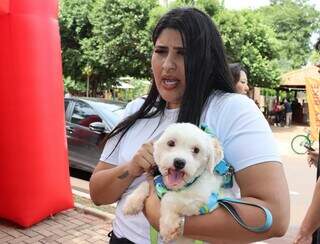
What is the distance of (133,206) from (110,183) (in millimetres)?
194

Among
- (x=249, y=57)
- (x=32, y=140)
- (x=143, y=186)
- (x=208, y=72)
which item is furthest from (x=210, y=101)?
(x=249, y=57)

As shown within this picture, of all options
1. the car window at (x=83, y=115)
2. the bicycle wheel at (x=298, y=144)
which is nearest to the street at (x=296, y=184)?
the bicycle wheel at (x=298, y=144)

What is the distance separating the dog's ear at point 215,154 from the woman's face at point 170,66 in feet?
1.03

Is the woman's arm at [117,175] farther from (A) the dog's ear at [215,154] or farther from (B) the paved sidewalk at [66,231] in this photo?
(B) the paved sidewalk at [66,231]

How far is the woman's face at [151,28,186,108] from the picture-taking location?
5.37ft

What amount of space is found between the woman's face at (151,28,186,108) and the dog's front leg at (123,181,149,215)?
1.14 ft

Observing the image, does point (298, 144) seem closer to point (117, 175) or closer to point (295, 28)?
point (117, 175)

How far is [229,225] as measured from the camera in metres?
1.37

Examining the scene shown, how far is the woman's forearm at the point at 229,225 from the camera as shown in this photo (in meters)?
1.37

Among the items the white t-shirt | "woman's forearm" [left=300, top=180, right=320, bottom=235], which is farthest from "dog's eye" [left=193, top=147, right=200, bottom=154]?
"woman's forearm" [left=300, top=180, right=320, bottom=235]

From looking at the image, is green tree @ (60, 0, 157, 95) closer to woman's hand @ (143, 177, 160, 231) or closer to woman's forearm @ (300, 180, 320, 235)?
woman's forearm @ (300, 180, 320, 235)

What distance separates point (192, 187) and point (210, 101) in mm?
333

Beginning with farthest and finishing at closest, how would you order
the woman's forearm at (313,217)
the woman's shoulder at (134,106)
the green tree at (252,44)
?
the green tree at (252,44)
the woman's forearm at (313,217)
the woman's shoulder at (134,106)

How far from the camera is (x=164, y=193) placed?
4.79ft
